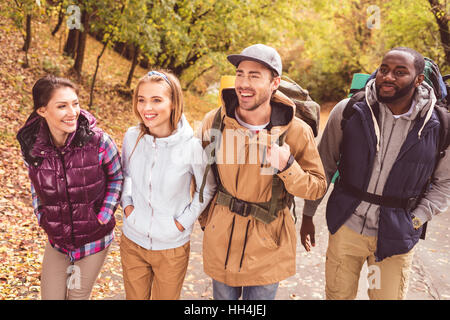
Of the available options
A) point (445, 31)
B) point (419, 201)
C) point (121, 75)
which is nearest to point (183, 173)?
point (419, 201)

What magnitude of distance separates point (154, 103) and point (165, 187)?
65 cm

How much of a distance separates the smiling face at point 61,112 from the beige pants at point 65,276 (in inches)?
38.7

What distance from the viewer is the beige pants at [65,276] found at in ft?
8.82

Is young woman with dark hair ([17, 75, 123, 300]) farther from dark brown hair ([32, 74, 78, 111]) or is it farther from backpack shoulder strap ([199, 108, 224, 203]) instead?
backpack shoulder strap ([199, 108, 224, 203])

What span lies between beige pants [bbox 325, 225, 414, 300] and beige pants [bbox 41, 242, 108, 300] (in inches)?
79.1

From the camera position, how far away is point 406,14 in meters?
14.5

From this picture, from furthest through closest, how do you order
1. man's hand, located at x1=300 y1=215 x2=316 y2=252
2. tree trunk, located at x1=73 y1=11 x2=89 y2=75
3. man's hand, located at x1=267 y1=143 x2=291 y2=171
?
tree trunk, located at x1=73 y1=11 x2=89 y2=75, man's hand, located at x1=300 y1=215 x2=316 y2=252, man's hand, located at x1=267 y1=143 x2=291 y2=171

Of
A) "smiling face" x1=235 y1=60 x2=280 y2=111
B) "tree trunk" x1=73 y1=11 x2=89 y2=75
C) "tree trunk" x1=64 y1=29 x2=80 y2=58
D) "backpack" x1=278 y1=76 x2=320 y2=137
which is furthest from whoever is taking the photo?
"tree trunk" x1=64 y1=29 x2=80 y2=58

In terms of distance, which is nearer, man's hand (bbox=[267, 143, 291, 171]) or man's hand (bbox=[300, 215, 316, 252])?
man's hand (bbox=[267, 143, 291, 171])

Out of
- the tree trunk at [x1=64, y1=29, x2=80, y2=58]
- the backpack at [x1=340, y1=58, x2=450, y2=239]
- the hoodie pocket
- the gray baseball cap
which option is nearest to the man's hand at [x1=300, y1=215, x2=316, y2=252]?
the backpack at [x1=340, y1=58, x2=450, y2=239]

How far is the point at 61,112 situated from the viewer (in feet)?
8.59

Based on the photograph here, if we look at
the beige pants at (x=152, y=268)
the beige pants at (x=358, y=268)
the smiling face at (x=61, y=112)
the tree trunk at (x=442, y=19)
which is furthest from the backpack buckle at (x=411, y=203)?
the tree trunk at (x=442, y=19)

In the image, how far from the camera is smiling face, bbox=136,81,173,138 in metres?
2.65
